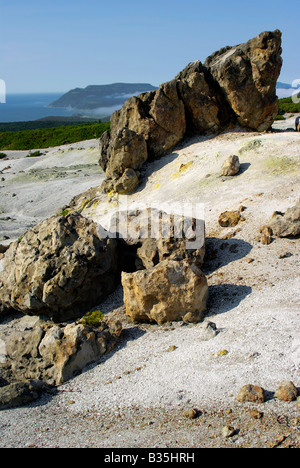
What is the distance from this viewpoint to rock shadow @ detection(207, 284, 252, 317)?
11.3 m

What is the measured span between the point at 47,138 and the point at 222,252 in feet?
186

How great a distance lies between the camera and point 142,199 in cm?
2088

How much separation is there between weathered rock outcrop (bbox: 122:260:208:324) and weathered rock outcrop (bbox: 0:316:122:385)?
1066 mm

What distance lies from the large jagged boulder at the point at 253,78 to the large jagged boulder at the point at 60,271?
12.7m

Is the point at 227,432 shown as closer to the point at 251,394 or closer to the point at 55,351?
the point at 251,394

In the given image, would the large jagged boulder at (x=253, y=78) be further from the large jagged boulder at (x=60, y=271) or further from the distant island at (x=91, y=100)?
the distant island at (x=91, y=100)

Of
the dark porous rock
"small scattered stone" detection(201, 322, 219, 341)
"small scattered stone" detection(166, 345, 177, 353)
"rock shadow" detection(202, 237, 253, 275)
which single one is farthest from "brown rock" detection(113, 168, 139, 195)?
the dark porous rock

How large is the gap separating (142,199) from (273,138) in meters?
7.02

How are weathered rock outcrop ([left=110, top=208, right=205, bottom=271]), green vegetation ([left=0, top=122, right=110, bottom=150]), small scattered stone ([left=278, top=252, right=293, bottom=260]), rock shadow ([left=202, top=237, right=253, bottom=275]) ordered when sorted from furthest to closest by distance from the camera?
green vegetation ([left=0, top=122, right=110, bottom=150]) → rock shadow ([left=202, top=237, right=253, bottom=275]) → weathered rock outcrop ([left=110, top=208, right=205, bottom=271]) → small scattered stone ([left=278, top=252, right=293, bottom=260])

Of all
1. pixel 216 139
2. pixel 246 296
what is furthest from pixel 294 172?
pixel 246 296

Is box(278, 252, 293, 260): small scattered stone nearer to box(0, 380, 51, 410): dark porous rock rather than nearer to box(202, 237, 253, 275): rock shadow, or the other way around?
box(202, 237, 253, 275): rock shadow

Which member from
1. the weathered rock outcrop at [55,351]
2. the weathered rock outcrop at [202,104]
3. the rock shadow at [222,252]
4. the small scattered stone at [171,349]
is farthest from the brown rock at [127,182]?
the small scattered stone at [171,349]

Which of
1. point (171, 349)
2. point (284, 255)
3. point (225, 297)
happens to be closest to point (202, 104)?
point (284, 255)

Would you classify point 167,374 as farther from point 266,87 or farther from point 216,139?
point 266,87
